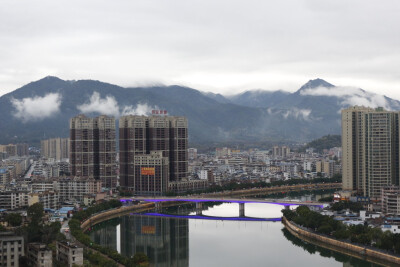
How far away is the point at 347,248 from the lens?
16.9 m

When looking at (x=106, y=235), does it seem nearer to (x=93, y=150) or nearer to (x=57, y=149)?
(x=93, y=150)

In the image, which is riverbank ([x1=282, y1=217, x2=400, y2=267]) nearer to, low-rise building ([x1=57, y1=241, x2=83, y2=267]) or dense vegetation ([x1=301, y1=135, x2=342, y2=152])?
low-rise building ([x1=57, y1=241, x2=83, y2=267])

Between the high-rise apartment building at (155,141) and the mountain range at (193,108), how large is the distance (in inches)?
1754

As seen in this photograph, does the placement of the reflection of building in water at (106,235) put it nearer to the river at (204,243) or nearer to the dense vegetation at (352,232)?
the river at (204,243)

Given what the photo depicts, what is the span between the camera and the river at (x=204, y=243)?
16719 mm

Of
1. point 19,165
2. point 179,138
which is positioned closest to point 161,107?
point 19,165

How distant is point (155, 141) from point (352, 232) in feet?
55.3

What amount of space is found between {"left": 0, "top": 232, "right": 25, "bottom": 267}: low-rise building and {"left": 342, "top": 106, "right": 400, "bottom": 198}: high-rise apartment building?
15601mm

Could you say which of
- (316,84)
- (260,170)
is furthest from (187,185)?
(316,84)

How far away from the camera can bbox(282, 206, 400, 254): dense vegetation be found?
15.8 metres

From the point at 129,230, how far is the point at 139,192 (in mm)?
8447

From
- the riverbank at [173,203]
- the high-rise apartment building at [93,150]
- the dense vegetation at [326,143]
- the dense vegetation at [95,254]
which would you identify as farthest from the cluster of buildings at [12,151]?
the dense vegetation at [95,254]

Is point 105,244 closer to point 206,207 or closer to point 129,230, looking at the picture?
point 129,230

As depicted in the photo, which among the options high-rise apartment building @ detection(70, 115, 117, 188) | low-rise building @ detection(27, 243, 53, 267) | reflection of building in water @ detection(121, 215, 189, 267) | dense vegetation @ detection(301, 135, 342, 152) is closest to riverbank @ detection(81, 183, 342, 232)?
reflection of building in water @ detection(121, 215, 189, 267)
